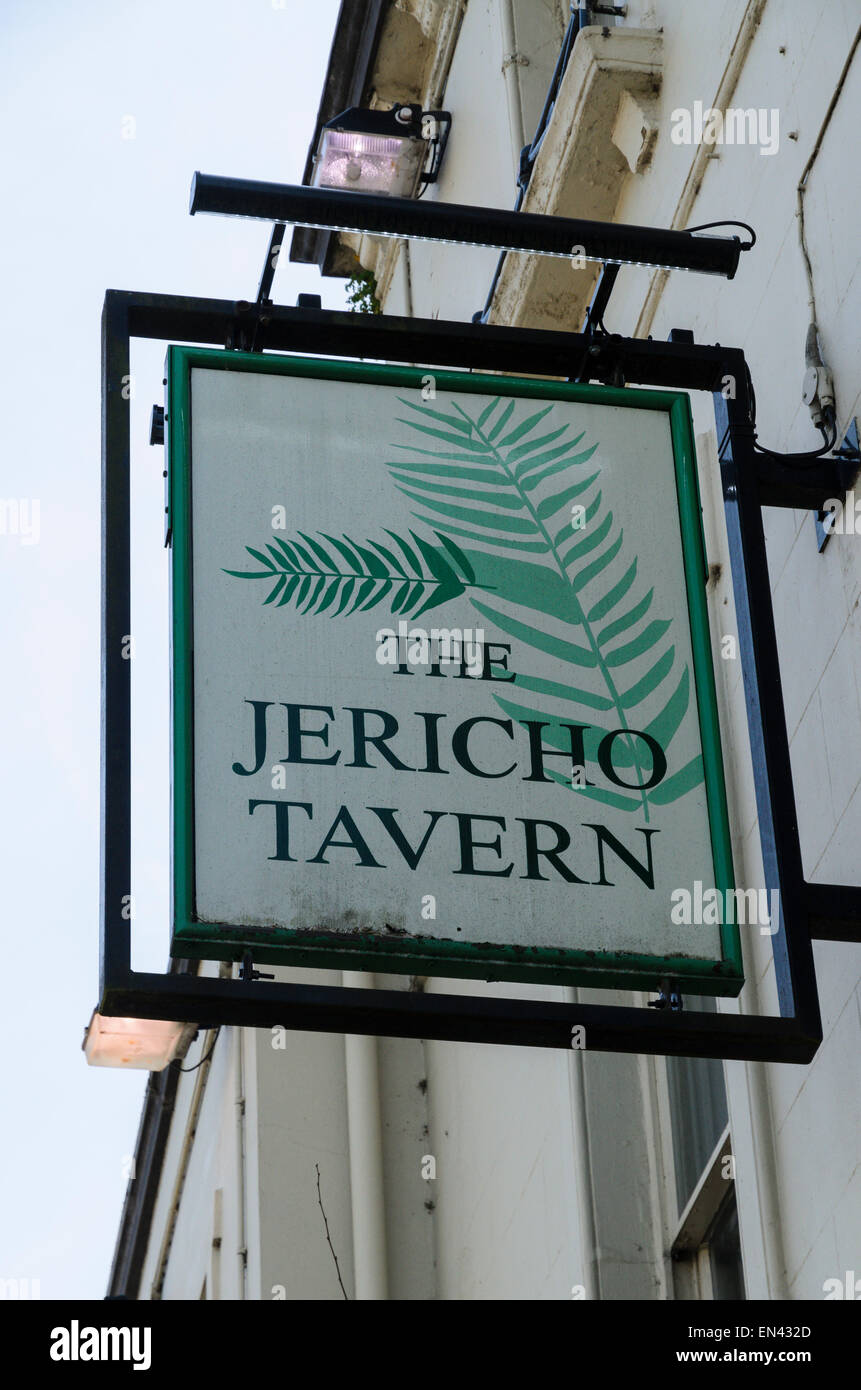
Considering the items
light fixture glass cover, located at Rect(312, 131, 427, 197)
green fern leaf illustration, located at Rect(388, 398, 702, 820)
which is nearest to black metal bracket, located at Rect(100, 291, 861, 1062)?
green fern leaf illustration, located at Rect(388, 398, 702, 820)

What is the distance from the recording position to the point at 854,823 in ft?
17.9

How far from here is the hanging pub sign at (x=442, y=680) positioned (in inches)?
188

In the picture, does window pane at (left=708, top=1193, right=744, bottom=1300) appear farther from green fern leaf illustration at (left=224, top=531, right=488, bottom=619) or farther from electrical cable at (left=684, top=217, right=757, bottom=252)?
electrical cable at (left=684, top=217, right=757, bottom=252)

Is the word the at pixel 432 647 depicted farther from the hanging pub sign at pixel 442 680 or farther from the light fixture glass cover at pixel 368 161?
the light fixture glass cover at pixel 368 161

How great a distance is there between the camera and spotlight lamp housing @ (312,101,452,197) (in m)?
11.1

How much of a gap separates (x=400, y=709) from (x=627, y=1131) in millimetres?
3113

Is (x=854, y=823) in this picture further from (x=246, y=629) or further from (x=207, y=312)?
(x=207, y=312)

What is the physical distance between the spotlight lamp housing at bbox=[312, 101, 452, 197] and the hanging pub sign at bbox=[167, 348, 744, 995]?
587 cm

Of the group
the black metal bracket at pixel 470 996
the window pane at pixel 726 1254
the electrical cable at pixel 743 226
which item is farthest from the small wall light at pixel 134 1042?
the black metal bracket at pixel 470 996

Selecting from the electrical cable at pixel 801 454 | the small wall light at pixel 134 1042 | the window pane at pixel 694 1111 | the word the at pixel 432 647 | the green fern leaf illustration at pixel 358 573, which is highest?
the small wall light at pixel 134 1042

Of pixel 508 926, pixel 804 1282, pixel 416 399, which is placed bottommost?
pixel 804 1282

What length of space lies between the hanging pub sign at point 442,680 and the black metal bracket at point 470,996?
11 cm
